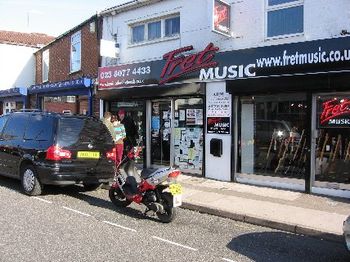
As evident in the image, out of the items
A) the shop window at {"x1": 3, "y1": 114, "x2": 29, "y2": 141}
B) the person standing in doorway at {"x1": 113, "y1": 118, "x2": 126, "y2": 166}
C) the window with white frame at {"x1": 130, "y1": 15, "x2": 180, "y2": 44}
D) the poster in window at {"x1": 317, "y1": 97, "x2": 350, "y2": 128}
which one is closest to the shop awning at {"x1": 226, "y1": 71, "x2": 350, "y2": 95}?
the poster in window at {"x1": 317, "y1": 97, "x2": 350, "y2": 128}

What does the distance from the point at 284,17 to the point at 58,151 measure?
5.83m

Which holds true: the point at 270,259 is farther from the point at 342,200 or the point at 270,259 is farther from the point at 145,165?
Answer: the point at 145,165

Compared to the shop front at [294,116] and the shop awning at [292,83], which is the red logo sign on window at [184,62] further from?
the shop awning at [292,83]

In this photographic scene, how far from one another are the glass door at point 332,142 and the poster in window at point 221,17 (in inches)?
108

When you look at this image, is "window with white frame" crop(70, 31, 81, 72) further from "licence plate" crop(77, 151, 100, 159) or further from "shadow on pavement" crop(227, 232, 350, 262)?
"shadow on pavement" crop(227, 232, 350, 262)

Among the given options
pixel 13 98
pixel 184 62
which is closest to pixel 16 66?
pixel 13 98

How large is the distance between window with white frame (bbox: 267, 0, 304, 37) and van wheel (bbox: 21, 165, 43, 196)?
6.11 metres

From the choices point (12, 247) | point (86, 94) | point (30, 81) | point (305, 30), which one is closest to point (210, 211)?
point (12, 247)

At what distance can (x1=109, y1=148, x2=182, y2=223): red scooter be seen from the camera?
6.95 meters

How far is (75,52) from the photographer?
1673 cm

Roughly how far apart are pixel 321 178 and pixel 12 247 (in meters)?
6.47

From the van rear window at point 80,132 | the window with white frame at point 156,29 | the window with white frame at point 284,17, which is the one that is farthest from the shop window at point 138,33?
the van rear window at point 80,132

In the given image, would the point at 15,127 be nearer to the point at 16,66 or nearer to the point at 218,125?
the point at 218,125

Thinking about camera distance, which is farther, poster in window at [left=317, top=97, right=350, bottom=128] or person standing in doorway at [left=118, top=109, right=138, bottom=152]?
person standing in doorway at [left=118, top=109, right=138, bottom=152]
